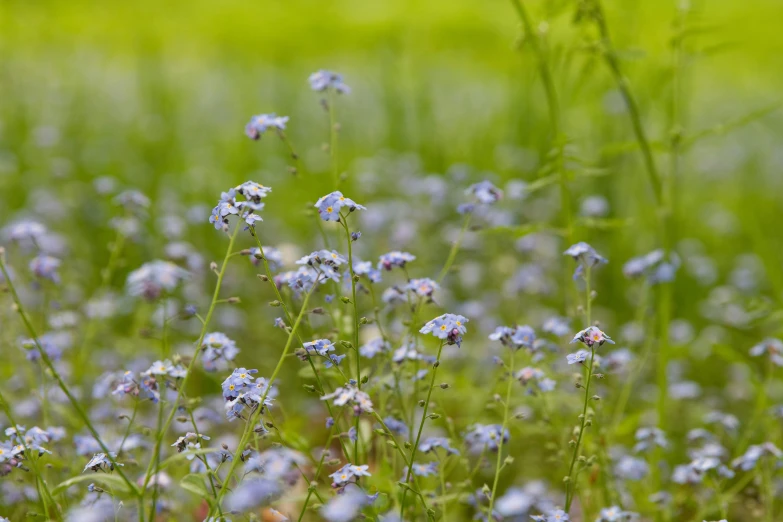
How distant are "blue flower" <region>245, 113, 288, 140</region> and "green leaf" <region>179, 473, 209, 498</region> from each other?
3.68ft

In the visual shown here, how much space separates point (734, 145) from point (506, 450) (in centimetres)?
752

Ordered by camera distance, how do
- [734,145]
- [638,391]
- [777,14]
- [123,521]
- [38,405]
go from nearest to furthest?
[123,521]
[38,405]
[638,391]
[734,145]
[777,14]

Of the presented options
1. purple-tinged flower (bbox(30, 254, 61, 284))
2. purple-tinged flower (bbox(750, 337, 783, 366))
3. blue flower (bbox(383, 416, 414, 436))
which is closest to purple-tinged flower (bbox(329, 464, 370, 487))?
blue flower (bbox(383, 416, 414, 436))

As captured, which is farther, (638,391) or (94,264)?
(94,264)

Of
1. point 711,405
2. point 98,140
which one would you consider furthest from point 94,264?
point 711,405

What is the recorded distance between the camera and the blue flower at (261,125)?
2.80m

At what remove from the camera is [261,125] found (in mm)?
2824

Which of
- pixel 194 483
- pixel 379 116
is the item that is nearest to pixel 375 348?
pixel 194 483

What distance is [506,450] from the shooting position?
13.0ft

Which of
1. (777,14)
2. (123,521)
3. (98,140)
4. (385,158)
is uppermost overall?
(777,14)

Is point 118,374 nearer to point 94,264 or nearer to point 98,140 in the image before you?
point 94,264

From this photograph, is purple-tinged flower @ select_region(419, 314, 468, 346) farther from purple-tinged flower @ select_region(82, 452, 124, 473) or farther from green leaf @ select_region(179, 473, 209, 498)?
purple-tinged flower @ select_region(82, 452, 124, 473)

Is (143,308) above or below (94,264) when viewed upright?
below

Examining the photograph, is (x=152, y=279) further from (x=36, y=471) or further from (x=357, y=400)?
(x=357, y=400)
